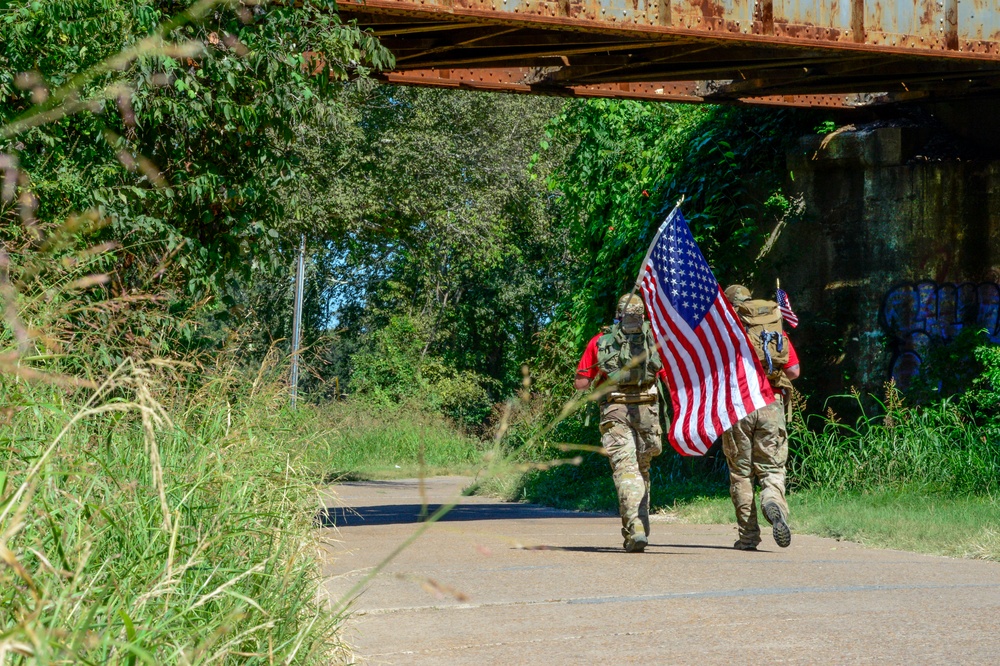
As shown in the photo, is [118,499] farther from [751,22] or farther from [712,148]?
[712,148]

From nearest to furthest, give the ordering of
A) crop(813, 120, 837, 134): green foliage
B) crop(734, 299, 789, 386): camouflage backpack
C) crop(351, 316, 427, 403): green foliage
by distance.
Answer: crop(734, 299, 789, 386): camouflage backpack, crop(813, 120, 837, 134): green foliage, crop(351, 316, 427, 403): green foliage

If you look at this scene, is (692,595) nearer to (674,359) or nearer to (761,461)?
(674,359)

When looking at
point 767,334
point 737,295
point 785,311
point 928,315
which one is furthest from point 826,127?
point 767,334

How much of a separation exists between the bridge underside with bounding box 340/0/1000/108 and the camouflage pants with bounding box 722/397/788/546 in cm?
313

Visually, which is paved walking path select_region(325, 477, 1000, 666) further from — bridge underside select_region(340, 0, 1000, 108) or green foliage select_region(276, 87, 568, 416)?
bridge underside select_region(340, 0, 1000, 108)

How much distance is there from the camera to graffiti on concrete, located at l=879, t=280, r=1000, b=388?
40.5 feet

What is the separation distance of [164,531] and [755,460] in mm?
5991

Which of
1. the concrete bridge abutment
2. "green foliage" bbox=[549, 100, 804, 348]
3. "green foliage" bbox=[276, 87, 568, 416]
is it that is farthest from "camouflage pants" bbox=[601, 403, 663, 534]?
"green foliage" bbox=[549, 100, 804, 348]

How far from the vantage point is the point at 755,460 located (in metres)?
8.72

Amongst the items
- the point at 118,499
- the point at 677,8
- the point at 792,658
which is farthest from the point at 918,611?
the point at 677,8

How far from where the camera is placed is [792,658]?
462 cm

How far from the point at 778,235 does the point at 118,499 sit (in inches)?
439

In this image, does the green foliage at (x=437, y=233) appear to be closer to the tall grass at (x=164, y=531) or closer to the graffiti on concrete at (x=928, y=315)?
the tall grass at (x=164, y=531)

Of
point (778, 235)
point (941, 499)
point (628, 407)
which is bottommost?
point (941, 499)
